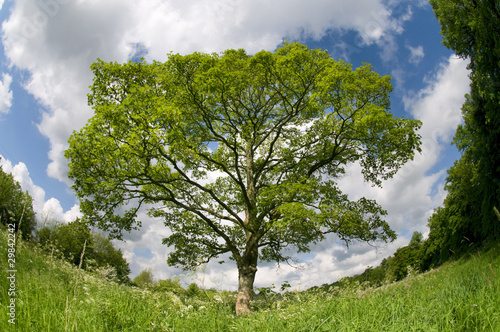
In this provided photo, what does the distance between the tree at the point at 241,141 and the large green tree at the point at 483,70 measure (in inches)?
124

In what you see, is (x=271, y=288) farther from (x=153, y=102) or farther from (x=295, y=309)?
(x=153, y=102)

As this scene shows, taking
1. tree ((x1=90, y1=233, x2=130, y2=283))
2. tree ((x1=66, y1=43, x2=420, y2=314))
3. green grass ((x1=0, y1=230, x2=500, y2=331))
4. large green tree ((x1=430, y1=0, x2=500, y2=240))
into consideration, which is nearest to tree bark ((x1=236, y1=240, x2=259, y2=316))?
tree ((x1=66, y1=43, x2=420, y2=314))

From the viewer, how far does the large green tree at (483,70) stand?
11633 millimetres

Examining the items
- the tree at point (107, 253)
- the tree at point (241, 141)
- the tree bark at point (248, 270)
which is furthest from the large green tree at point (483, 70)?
the tree at point (107, 253)

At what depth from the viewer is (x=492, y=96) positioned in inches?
451

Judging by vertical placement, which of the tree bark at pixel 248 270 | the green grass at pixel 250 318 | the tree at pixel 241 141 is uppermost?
the tree at pixel 241 141

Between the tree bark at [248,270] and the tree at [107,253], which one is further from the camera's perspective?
the tree at [107,253]

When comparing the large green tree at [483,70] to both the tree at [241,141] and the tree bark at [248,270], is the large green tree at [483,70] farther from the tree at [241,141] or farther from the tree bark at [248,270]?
the tree bark at [248,270]

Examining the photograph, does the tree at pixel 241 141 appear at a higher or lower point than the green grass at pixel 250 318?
higher

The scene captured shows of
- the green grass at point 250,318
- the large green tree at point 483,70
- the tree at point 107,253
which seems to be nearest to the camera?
the green grass at point 250,318

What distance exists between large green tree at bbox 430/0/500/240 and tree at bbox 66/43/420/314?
3.14 meters

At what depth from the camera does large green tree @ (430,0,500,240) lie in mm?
11633

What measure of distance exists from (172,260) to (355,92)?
42.4 ft

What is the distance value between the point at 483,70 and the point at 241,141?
11466mm
